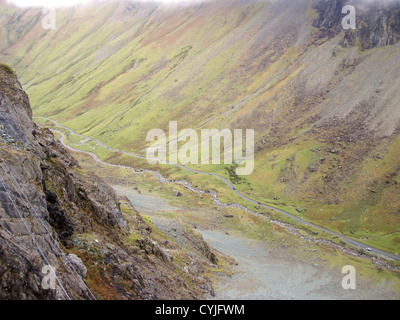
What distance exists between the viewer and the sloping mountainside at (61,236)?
69.5 feet

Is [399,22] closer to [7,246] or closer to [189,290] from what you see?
[189,290]

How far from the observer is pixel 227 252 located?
6838cm

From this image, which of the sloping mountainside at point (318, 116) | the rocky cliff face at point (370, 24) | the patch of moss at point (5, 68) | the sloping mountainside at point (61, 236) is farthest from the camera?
the rocky cliff face at point (370, 24)

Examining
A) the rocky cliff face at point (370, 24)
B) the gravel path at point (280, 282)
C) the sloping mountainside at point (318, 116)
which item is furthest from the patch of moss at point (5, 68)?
the rocky cliff face at point (370, 24)

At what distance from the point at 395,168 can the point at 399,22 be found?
81.0 meters

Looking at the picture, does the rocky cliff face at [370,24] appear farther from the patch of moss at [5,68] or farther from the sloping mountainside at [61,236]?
the patch of moss at [5,68]

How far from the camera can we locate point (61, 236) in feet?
96.6

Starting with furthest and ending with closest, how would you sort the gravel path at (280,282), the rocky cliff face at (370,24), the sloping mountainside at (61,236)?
1. the rocky cliff face at (370,24)
2. the gravel path at (280,282)
3. the sloping mountainside at (61,236)

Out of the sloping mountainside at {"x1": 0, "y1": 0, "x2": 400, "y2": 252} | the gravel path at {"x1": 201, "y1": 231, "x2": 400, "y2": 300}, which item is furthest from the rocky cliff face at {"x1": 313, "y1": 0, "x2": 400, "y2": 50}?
the gravel path at {"x1": 201, "y1": 231, "x2": 400, "y2": 300}

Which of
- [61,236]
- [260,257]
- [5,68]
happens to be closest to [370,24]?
[260,257]

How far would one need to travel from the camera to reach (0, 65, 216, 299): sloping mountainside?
21188 millimetres

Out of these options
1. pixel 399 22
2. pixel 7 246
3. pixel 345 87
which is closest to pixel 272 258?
pixel 7 246

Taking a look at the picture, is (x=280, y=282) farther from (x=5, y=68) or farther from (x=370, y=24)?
(x=370, y=24)

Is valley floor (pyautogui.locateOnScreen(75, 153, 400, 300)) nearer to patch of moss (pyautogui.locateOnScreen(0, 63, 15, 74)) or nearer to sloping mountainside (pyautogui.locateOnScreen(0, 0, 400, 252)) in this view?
sloping mountainside (pyautogui.locateOnScreen(0, 0, 400, 252))
